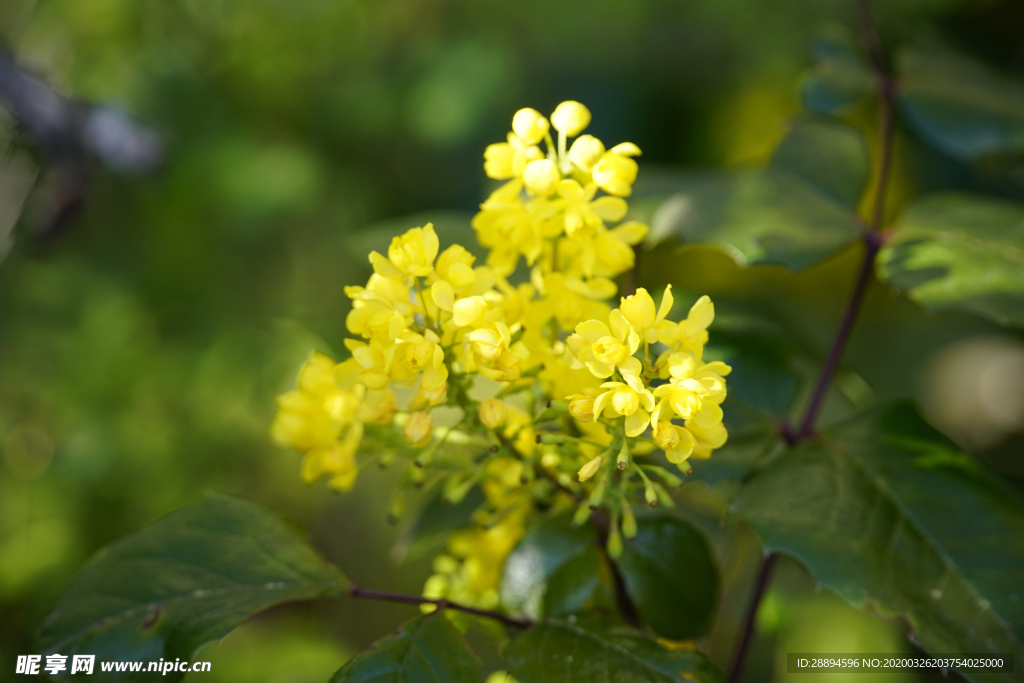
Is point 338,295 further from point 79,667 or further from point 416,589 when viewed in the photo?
point 79,667

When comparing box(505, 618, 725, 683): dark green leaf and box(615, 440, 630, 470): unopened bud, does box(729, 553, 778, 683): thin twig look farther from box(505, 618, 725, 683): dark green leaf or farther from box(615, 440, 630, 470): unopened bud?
box(615, 440, 630, 470): unopened bud

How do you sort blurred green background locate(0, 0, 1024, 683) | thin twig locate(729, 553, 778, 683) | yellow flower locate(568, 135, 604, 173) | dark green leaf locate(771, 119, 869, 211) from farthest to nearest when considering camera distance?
blurred green background locate(0, 0, 1024, 683), dark green leaf locate(771, 119, 869, 211), thin twig locate(729, 553, 778, 683), yellow flower locate(568, 135, 604, 173)

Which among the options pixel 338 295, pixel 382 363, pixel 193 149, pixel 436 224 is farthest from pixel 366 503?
pixel 382 363

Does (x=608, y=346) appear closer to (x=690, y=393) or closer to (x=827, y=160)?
(x=690, y=393)

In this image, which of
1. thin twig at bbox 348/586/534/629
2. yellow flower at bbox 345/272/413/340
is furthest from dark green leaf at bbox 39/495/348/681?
yellow flower at bbox 345/272/413/340

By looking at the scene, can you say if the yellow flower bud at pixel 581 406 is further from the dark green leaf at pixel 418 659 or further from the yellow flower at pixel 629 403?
the dark green leaf at pixel 418 659

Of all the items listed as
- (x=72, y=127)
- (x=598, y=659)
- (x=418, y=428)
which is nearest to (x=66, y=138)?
(x=72, y=127)
